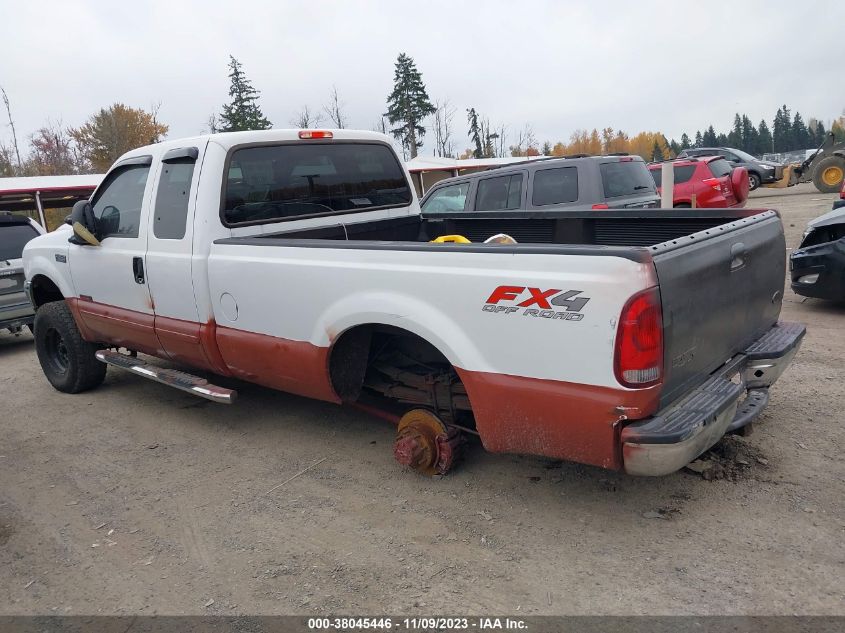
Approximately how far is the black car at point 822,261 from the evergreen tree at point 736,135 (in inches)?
3881

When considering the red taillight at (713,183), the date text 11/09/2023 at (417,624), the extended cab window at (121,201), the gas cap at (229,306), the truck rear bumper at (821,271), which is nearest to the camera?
the date text 11/09/2023 at (417,624)

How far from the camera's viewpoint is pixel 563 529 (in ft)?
10.3

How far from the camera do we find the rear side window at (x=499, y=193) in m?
8.41

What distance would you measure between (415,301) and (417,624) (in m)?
1.43

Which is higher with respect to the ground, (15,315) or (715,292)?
(715,292)

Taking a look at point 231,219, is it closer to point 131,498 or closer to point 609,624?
point 131,498

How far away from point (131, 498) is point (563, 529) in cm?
249

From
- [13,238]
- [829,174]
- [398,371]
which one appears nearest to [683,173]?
[829,174]

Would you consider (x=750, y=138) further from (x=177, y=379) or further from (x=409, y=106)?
(x=177, y=379)

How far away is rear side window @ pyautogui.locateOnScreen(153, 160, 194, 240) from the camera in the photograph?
4391 millimetres

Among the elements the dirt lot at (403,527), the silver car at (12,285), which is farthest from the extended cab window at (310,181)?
the silver car at (12,285)

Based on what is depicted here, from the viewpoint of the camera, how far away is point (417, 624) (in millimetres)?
2559

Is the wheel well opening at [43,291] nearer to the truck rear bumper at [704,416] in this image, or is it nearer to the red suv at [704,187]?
the truck rear bumper at [704,416]

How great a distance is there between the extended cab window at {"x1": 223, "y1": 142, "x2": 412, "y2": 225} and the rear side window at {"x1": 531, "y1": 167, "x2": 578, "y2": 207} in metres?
3.23
